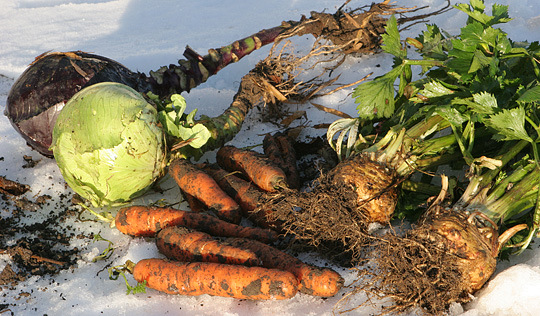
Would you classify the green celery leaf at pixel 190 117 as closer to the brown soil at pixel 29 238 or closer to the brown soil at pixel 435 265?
the brown soil at pixel 29 238

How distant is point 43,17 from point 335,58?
383 centimetres

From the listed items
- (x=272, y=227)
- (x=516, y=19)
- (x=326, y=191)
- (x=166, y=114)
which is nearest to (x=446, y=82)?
(x=326, y=191)

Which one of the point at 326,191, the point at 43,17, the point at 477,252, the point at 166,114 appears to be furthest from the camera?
the point at 43,17

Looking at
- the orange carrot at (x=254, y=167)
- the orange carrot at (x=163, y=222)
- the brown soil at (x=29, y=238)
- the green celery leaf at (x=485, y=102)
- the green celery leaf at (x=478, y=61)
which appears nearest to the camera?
the green celery leaf at (x=485, y=102)

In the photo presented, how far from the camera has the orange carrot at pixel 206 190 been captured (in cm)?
327

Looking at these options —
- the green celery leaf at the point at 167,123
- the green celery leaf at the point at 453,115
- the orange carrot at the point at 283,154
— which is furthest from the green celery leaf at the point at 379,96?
the green celery leaf at the point at 167,123

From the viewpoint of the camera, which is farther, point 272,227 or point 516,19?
point 516,19

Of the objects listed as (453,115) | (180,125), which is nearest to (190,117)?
(180,125)

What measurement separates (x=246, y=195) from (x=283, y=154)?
47cm

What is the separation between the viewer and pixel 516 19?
4945 mm

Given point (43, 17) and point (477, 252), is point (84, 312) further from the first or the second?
point (43, 17)

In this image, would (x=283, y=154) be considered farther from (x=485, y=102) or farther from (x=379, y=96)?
(x=485, y=102)

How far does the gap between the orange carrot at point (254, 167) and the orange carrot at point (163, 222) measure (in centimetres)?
34

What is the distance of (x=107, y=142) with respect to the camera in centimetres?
321
